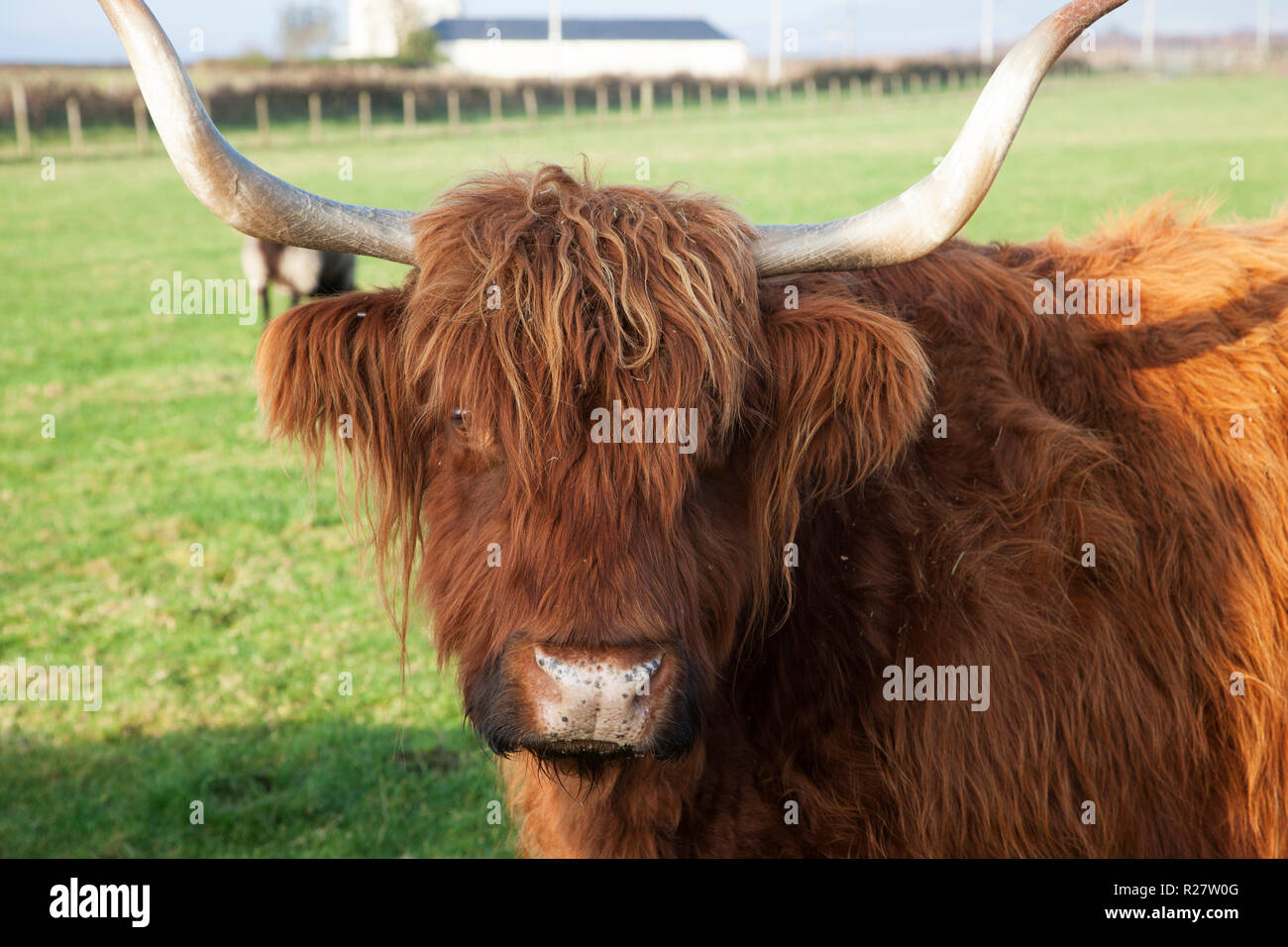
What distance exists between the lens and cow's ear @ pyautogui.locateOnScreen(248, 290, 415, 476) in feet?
7.87

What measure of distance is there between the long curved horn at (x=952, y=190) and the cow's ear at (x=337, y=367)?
86cm

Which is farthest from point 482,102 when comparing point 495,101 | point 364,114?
point 364,114

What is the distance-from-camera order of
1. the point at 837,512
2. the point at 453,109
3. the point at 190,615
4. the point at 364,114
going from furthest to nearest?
the point at 453,109
the point at 364,114
the point at 190,615
the point at 837,512

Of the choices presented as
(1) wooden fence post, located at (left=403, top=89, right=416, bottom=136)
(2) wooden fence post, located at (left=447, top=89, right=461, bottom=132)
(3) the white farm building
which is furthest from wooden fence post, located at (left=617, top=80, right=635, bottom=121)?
(3) the white farm building

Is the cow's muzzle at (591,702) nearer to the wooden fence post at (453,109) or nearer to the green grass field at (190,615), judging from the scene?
the green grass field at (190,615)

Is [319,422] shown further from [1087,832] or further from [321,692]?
[321,692]

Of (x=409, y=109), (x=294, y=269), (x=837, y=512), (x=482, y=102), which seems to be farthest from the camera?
(x=482, y=102)

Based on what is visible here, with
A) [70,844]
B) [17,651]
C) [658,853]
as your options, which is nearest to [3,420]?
[17,651]

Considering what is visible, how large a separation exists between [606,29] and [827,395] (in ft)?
303

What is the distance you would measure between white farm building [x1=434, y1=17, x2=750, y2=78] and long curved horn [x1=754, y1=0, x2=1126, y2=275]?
252ft

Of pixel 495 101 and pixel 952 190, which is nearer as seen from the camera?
pixel 952 190

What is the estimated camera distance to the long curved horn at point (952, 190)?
2.12 metres

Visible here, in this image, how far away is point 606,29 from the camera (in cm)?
8744

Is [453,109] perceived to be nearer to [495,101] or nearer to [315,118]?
[495,101]
